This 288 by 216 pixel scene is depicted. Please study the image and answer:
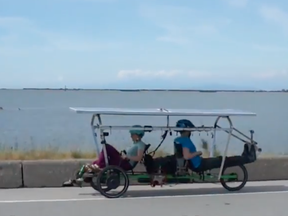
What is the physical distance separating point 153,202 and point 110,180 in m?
0.90

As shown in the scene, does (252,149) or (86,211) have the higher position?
(252,149)

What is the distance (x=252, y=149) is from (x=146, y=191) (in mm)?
2013

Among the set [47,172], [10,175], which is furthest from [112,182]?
[10,175]

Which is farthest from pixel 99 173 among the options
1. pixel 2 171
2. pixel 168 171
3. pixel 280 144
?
pixel 280 144

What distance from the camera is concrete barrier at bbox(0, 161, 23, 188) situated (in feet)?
40.4

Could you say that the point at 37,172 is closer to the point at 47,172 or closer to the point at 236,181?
the point at 47,172

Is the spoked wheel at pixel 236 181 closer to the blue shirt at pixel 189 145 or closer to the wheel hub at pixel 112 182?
the blue shirt at pixel 189 145

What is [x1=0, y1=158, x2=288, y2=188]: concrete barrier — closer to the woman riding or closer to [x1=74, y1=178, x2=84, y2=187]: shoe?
the woman riding

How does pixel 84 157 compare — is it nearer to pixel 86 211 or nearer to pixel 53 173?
pixel 53 173

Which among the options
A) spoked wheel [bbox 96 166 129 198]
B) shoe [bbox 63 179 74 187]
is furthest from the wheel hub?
shoe [bbox 63 179 74 187]

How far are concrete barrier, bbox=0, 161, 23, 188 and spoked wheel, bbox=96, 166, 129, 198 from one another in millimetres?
1924

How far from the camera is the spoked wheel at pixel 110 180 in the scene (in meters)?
11.2

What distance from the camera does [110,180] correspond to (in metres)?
11.2

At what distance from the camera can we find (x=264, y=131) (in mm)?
31531
